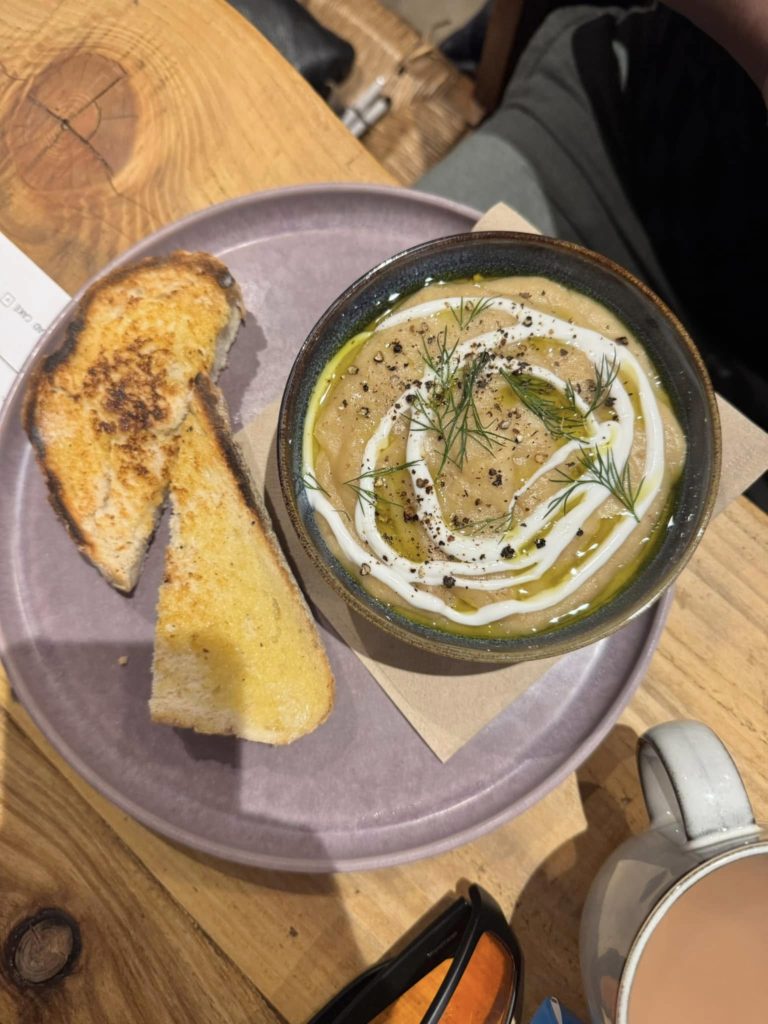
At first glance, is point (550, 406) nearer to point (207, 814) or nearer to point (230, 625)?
point (230, 625)

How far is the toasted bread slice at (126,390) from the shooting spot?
1668 mm

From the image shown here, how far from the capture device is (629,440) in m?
1.50

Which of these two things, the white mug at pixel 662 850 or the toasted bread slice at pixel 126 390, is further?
the toasted bread slice at pixel 126 390

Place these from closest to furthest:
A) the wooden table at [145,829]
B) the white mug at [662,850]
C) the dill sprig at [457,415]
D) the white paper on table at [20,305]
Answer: the white mug at [662,850] → the dill sprig at [457,415] → the wooden table at [145,829] → the white paper on table at [20,305]

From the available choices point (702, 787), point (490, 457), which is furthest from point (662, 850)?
point (490, 457)

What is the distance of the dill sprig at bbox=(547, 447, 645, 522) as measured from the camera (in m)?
1.49

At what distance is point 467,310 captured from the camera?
1561 millimetres

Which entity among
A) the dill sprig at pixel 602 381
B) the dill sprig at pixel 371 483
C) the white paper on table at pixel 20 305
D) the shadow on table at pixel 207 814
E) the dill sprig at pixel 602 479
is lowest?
the shadow on table at pixel 207 814

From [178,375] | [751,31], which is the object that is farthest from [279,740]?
[751,31]

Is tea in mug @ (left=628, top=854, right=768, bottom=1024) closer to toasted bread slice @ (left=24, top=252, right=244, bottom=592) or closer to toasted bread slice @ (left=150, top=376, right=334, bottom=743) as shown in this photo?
toasted bread slice @ (left=150, top=376, right=334, bottom=743)

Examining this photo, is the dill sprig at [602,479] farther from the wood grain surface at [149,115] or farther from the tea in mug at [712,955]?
the wood grain surface at [149,115]

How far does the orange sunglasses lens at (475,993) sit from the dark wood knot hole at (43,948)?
70 centimetres

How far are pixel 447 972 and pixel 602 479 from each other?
1050 mm

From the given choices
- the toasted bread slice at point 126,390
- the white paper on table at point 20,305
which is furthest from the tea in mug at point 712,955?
the white paper on table at point 20,305
